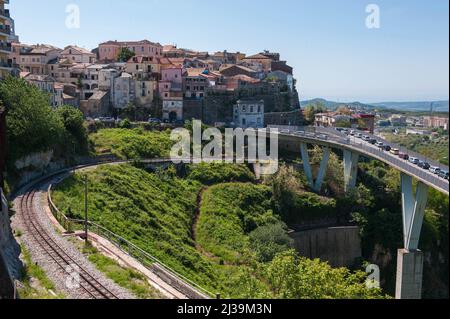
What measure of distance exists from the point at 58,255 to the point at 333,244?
102ft

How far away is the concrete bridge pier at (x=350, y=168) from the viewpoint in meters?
52.8

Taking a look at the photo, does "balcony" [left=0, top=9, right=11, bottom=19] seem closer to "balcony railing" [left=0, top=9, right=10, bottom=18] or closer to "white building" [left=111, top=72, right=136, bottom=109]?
"balcony railing" [left=0, top=9, right=10, bottom=18]

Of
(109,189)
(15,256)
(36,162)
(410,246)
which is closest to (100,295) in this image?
(15,256)

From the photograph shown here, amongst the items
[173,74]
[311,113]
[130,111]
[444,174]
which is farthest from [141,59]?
[444,174]

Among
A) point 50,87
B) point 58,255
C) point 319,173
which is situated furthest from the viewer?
point 50,87

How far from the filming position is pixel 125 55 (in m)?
79.9

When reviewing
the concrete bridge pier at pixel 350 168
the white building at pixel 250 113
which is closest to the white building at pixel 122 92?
the white building at pixel 250 113

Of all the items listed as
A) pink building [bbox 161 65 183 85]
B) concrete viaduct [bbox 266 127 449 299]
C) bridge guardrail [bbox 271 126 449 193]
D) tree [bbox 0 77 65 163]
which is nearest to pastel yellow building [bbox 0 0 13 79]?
tree [bbox 0 77 65 163]

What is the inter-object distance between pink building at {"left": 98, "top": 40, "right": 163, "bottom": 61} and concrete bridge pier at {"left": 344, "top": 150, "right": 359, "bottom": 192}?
4315 centimetres

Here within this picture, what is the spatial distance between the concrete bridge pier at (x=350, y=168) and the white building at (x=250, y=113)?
21.0 m

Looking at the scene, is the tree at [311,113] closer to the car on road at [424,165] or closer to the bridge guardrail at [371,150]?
the bridge guardrail at [371,150]

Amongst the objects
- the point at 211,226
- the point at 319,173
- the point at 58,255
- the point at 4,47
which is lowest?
the point at 211,226

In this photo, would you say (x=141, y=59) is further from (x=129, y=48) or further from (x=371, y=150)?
(x=371, y=150)

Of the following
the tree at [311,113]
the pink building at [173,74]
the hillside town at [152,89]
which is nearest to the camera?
the hillside town at [152,89]
